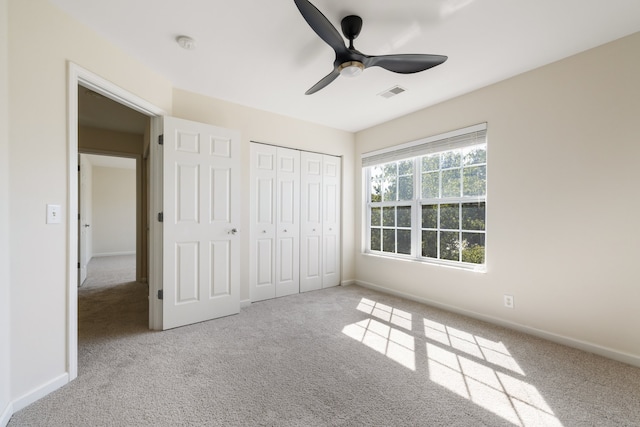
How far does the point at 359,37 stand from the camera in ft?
7.16

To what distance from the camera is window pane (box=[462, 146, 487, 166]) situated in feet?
10.2

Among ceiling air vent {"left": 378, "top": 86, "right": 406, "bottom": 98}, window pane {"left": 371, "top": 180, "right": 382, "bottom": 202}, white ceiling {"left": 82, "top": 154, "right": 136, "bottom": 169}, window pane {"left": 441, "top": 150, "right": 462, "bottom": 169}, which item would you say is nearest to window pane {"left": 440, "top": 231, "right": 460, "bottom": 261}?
→ window pane {"left": 441, "top": 150, "right": 462, "bottom": 169}

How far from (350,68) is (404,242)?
2655 millimetres

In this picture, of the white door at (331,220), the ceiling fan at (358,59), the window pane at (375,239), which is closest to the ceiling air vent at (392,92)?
the ceiling fan at (358,59)

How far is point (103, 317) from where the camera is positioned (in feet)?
10.1

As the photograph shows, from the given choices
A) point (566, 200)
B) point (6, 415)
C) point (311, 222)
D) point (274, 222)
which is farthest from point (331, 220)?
point (6, 415)

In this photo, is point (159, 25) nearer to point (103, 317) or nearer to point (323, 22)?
point (323, 22)

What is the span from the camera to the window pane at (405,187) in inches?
153

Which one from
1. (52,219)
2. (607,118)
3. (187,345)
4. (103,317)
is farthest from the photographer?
(103,317)

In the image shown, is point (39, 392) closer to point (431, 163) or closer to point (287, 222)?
point (287, 222)

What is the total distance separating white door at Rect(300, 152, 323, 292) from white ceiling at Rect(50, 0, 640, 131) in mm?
1297

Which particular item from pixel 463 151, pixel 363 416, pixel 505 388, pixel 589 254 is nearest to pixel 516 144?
pixel 463 151

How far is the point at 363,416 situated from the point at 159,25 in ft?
9.77

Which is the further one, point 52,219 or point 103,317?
point 103,317
